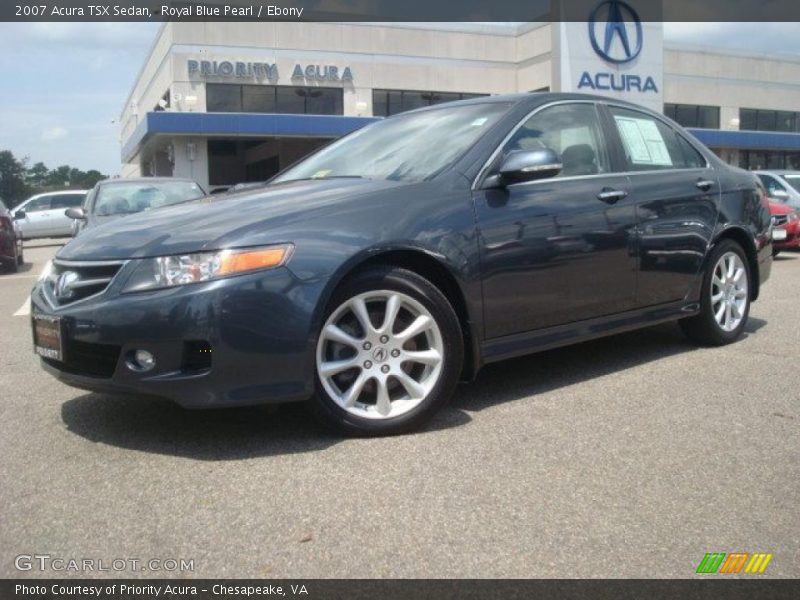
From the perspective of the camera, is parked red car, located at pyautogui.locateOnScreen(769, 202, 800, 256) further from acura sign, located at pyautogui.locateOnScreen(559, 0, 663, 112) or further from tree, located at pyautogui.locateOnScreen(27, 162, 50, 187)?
tree, located at pyautogui.locateOnScreen(27, 162, 50, 187)

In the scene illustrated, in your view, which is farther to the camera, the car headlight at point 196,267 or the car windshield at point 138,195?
the car windshield at point 138,195

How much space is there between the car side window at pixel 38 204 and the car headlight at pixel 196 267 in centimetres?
2268

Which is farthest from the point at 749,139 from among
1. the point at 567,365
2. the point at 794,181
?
the point at 567,365

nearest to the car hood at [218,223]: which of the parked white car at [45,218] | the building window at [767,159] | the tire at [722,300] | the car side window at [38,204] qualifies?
the tire at [722,300]

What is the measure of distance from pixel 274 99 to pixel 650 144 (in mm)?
31915

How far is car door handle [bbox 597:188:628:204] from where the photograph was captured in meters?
4.45


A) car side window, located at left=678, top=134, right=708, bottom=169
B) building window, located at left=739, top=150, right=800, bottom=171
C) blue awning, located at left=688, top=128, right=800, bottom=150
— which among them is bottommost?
car side window, located at left=678, top=134, right=708, bottom=169

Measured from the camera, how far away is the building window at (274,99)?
3422 cm

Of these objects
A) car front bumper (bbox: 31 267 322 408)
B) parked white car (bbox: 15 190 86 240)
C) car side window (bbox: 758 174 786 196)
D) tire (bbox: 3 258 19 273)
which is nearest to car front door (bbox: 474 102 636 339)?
car front bumper (bbox: 31 267 322 408)

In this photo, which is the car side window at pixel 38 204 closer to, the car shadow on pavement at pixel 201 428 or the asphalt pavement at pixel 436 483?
the asphalt pavement at pixel 436 483

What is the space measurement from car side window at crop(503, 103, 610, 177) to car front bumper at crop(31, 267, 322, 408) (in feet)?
5.39

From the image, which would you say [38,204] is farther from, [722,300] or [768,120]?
Answer: [768,120]

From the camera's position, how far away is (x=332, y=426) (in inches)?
136

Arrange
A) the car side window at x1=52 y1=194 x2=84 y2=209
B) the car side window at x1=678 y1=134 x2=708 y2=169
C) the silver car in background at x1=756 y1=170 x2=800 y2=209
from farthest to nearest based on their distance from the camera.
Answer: the car side window at x1=52 y1=194 x2=84 y2=209, the silver car in background at x1=756 y1=170 x2=800 y2=209, the car side window at x1=678 y1=134 x2=708 y2=169
